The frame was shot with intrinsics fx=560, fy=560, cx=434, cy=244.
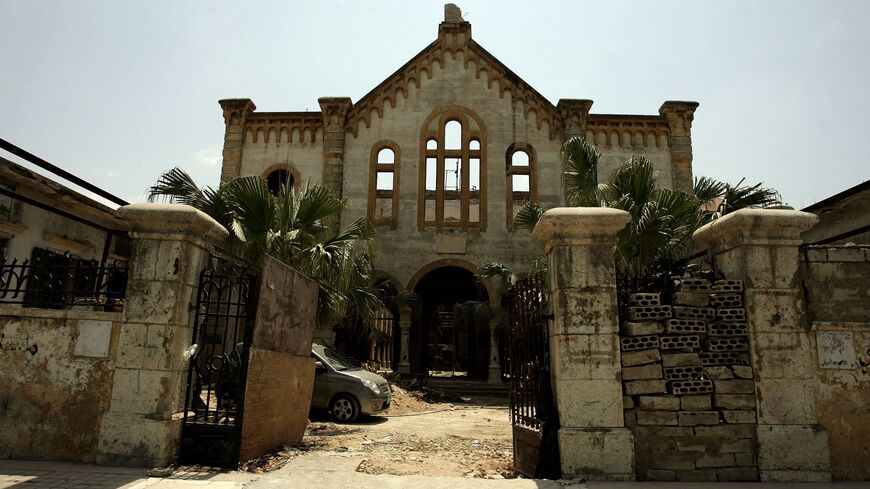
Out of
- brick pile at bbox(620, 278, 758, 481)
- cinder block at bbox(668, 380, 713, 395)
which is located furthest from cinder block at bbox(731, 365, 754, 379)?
cinder block at bbox(668, 380, 713, 395)

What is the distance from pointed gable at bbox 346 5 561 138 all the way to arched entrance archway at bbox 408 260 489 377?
6035 mm

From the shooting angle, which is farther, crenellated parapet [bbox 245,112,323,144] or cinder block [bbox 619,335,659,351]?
crenellated parapet [bbox 245,112,323,144]

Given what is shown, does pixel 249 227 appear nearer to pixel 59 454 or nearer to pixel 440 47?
pixel 59 454

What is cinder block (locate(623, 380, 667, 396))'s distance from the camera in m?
5.69

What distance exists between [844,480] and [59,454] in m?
8.05

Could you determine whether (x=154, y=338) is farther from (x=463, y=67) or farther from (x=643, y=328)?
(x=463, y=67)

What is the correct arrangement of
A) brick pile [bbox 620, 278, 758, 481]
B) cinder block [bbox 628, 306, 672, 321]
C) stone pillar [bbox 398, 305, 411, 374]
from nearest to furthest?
brick pile [bbox 620, 278, 758, 481]
cinder block [bbox 628, 306, 672, 321]
stone pillar [bbox 398, 305, 411, 374]

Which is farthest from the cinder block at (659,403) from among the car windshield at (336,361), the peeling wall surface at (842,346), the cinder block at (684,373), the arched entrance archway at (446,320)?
the arched entrance archway at (446,320)

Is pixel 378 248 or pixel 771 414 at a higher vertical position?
pixel 378 248

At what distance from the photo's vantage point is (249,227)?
388 inches

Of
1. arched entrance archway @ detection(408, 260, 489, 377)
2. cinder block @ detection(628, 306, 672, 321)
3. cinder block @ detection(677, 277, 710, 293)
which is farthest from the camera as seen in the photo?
arched entrance archway @ detection(408, 260, 489, 377)

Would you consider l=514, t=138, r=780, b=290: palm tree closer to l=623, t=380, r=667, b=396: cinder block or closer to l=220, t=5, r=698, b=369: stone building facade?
l=623, t=380, r=667, b=396: cinder block

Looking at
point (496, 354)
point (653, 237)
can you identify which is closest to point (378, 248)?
point (496, 354)

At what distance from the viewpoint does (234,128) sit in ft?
66.1
